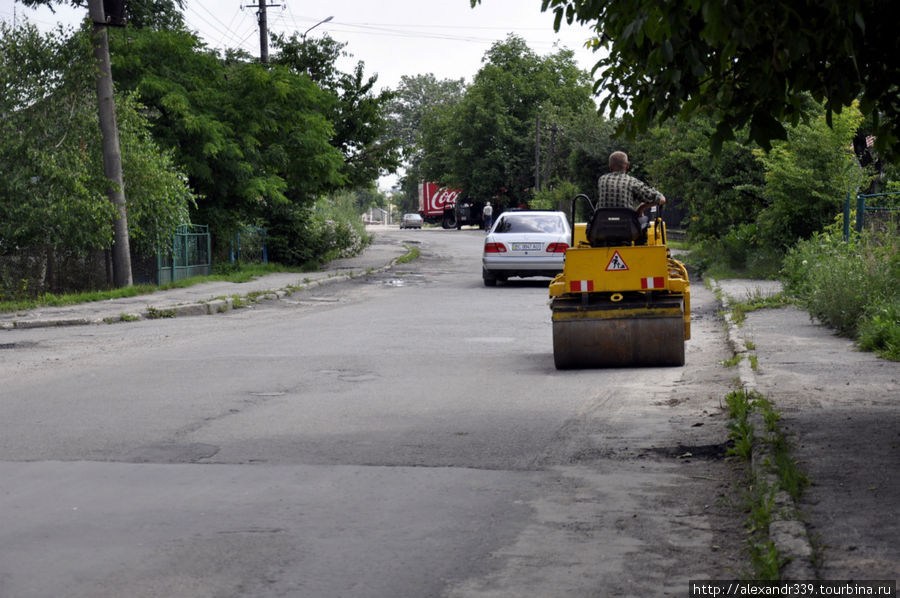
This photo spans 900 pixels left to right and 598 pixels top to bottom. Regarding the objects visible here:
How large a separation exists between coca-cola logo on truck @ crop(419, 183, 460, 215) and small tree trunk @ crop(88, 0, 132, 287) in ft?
215

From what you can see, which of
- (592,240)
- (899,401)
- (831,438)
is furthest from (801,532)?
(592,240)

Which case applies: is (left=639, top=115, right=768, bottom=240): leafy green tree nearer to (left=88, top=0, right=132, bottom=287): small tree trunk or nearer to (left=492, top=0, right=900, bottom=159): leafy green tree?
(left=88, top=0, right=132, bottom=287): small tree trunk

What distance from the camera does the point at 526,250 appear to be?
899 inches

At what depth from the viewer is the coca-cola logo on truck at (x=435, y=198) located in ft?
290

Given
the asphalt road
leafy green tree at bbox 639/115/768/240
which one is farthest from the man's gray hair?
leafy green tree at bbox 639/115/768/240

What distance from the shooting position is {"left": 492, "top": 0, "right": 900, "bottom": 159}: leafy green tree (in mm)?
4910

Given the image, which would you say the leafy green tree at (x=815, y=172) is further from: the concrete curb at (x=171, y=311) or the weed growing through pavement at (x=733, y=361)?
the concrete curb at (x=171, y=311)

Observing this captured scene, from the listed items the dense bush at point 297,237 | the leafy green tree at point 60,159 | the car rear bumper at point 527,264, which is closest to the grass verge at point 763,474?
the car rear bumper at point 527,264

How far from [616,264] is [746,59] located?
474 cm

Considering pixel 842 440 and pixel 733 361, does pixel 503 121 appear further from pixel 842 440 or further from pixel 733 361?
pixel 842 440

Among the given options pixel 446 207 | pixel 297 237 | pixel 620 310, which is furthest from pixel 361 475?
pixel 446 207

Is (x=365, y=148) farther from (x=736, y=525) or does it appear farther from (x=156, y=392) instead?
(x=736, y=525)

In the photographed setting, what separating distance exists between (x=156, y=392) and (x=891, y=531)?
6.68m

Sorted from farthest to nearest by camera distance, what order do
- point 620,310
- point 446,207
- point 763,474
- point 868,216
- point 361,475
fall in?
point 446,207 < point 868,216 < point 620,310 < point 361,475 < point 763,474
